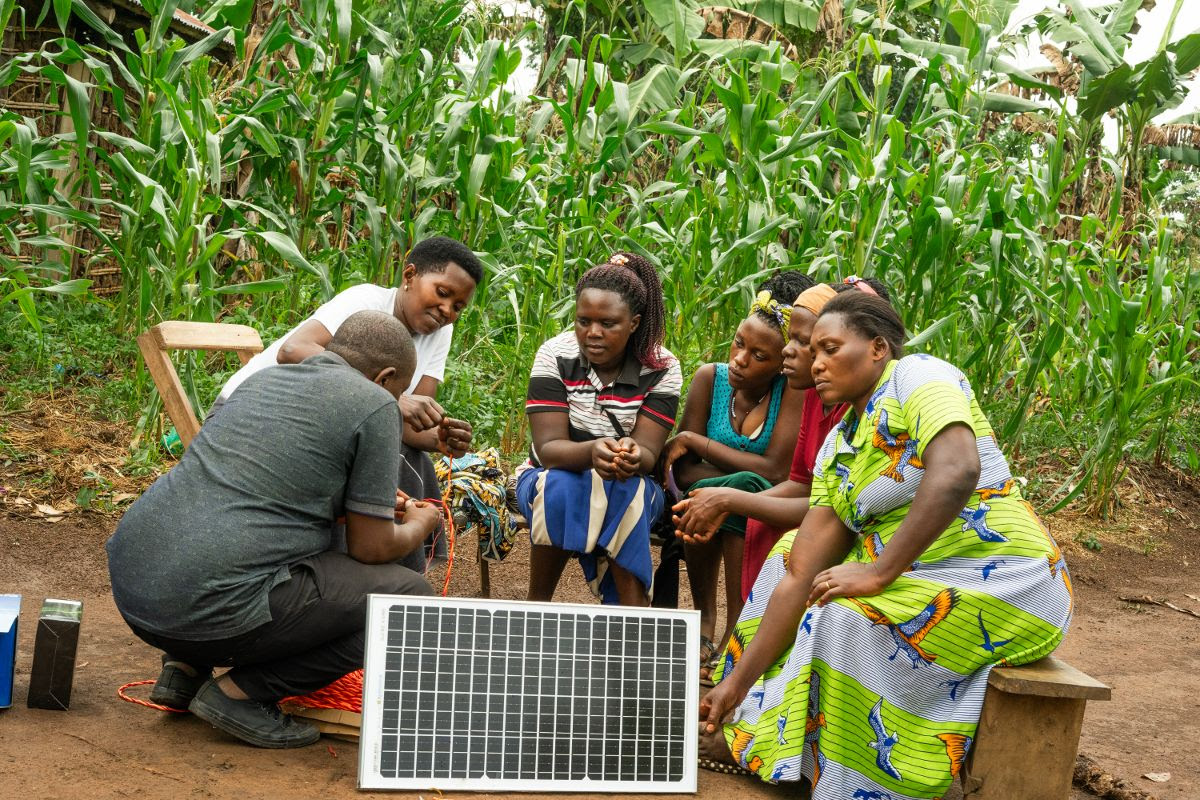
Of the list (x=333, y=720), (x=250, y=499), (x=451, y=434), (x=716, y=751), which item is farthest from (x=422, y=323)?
(x=716, y=751)

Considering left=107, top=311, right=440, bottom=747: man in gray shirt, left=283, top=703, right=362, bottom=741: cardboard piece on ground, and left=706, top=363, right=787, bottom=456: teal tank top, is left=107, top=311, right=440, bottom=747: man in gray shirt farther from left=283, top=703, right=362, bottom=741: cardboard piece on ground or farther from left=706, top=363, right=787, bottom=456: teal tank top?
left=706, top=363, right=787, bottom=456: teal tank top

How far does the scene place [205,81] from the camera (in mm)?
4992

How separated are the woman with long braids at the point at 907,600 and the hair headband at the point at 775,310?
757 millimetres

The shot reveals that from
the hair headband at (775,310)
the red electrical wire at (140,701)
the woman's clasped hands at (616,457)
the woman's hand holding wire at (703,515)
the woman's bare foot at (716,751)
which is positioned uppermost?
the hair headband at (775,310)

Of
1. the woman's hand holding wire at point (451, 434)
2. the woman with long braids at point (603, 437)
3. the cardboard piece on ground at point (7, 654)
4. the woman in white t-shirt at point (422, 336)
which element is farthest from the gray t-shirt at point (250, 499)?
the woman with long braids at point (603, 437)

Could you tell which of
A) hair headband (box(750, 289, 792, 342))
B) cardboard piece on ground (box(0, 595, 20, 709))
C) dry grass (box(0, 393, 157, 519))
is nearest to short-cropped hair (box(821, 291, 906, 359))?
hair headband (box(750, 289, 792, 342))

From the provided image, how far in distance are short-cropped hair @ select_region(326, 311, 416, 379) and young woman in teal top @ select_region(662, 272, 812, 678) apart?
125 centimetres

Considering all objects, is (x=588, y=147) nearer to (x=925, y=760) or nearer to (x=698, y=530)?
(x=698, y=530)

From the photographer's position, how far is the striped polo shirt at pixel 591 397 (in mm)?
3912

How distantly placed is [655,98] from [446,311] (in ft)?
19.9

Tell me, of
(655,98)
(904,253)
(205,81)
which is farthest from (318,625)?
(655,98)

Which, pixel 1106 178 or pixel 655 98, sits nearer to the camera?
pixel 655 98

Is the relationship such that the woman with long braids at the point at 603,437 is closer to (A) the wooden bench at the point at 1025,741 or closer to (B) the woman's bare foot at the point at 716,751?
(B) the woman's bare foot at the point at 716,751

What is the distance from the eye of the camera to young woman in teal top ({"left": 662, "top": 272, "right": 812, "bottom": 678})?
3818 millimetres
